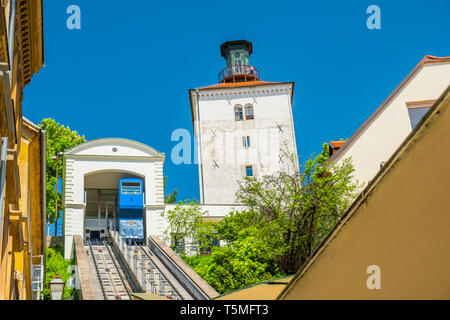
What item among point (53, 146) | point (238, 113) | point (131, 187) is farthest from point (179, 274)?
point (238, 113)

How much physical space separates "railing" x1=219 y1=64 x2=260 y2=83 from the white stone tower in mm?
6596

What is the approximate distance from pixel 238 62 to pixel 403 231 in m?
60.2

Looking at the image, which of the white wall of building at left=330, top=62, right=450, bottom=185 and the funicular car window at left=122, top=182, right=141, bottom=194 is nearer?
the white wall of building at left=330, top=62, right=450, bottom=185

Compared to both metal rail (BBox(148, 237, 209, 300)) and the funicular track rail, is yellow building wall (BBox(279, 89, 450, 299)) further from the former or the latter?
the funicular track rail

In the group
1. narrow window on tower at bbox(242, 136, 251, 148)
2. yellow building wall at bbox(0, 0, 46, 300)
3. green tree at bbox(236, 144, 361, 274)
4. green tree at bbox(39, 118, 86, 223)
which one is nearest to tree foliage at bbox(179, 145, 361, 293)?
green tree at bbox(236, 144, 361, 274)

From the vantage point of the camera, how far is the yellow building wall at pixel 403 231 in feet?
12.4

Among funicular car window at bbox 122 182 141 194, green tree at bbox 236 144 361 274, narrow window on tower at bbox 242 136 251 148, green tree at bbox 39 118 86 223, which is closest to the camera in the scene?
green tree at bbox 236 144 361 274

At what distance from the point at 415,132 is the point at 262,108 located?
50000 mm

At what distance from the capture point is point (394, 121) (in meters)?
22.2

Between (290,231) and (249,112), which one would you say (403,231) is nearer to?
(290,231)

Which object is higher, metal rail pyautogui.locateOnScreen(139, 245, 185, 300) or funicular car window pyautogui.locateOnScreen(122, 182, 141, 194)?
funicular car window pyautogui.locateOnScreen(122, 182, 141, 194)

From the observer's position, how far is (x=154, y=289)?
73.0ft

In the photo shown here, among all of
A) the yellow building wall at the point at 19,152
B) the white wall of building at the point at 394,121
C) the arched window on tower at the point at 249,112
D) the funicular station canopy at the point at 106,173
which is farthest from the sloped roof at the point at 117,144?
the yellow building wall at the point at 19,152

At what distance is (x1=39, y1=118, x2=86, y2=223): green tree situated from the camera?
43.5 m
